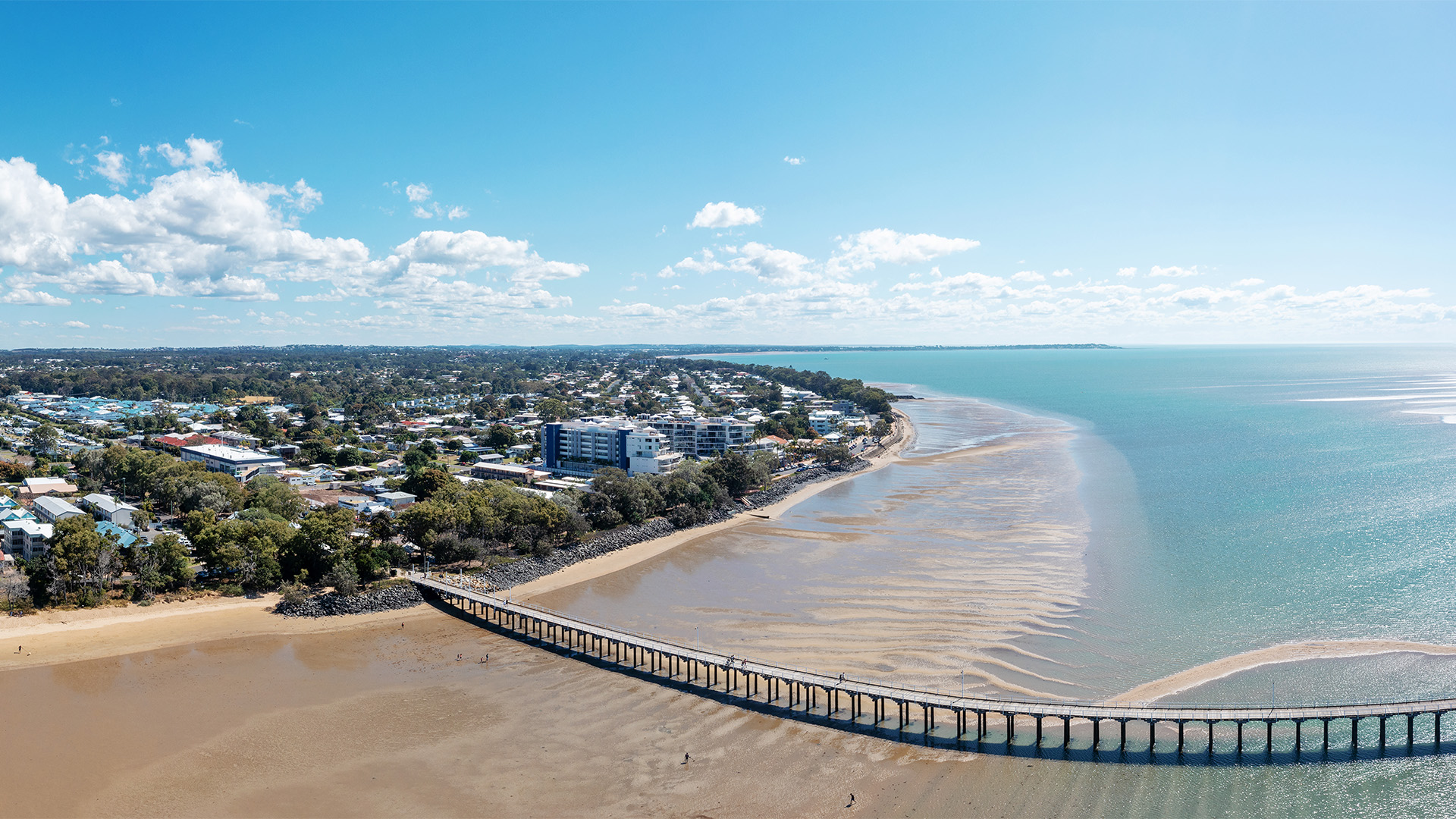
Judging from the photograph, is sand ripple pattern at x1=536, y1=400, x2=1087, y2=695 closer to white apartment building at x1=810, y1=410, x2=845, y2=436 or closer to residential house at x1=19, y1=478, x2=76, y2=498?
white apartment building at x1=810, y1=410, x2=845, y2=436

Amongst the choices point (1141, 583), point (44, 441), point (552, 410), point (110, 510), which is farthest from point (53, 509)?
point (552, 410)

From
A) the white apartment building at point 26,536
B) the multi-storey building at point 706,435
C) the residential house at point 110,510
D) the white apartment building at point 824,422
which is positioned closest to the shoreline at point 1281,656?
the white apartment building at point 26,536

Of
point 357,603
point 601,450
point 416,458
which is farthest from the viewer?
point 416,458

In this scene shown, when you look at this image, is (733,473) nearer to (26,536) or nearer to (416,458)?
(416,458)

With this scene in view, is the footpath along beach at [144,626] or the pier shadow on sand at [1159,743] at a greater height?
the footpath along beach at [144,626]

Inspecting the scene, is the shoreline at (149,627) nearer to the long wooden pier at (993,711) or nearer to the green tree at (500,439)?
the long wooden pier at (993,711)

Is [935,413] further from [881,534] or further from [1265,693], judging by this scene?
[1265,693]
